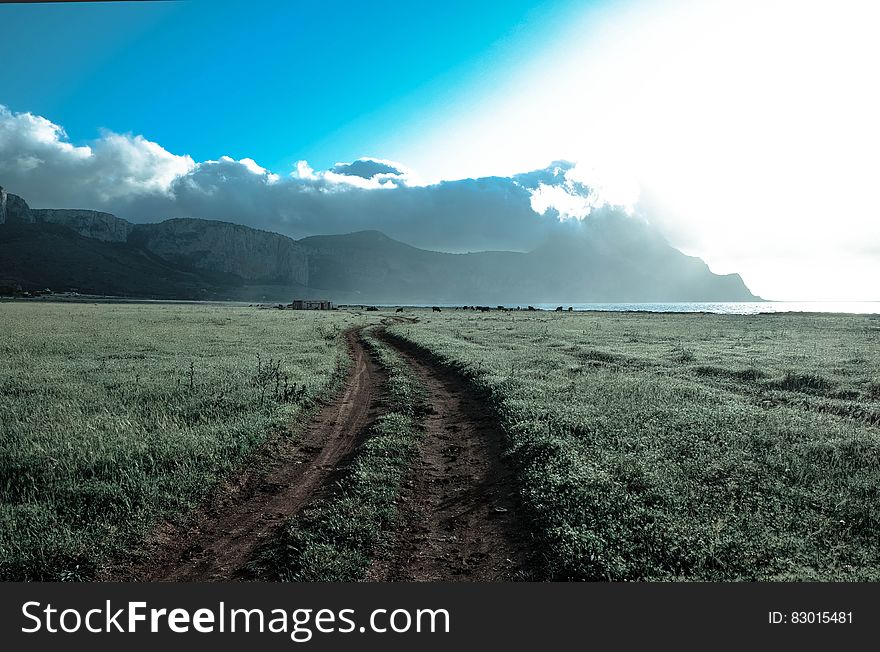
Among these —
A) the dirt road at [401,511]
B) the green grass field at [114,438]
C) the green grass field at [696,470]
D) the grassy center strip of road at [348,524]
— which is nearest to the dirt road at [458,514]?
the dirt road at [401,511]

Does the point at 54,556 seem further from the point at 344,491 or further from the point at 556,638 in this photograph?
the point at 556,638

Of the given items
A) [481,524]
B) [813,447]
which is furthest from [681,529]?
[813,447]

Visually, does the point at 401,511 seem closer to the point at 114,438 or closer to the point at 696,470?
the point at 696,470

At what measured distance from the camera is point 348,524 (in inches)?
302

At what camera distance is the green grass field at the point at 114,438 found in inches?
293

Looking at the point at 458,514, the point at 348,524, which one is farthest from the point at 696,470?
the point at 348,524

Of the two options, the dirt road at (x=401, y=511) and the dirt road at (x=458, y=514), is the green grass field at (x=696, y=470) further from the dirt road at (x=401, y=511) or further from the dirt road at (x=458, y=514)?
the dirt road at (x=401, y=511)

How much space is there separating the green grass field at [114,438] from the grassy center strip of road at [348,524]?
2.53 metres

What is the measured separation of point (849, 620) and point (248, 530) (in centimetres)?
879

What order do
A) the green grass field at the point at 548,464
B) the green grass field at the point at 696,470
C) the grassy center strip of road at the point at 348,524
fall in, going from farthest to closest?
the green grass field at the point at 548,464 → the green grass field at the point at 696,470 → the grassy center strip of road at the point at 348,524

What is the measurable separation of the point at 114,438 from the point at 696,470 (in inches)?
556

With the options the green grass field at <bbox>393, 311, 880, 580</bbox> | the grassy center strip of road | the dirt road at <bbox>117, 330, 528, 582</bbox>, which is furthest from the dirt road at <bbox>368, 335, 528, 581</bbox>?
the green grass field at <bbox>393, 311, 880, 580</bbox>

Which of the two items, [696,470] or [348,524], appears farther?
[696,470]

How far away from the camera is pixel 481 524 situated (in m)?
8.11
